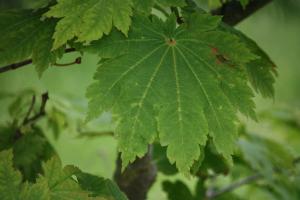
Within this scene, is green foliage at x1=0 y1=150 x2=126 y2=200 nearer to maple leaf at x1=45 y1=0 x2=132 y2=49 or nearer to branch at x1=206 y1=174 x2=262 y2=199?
maple leaf at x1=45 y1=0 x2=132 y2=49

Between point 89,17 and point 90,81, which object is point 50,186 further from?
point 90,81

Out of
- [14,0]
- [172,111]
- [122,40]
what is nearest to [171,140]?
[172,111]

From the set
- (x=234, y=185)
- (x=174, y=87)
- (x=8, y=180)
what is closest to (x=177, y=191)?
(x=234, y=185)

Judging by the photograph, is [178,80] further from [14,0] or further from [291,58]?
[291,58]

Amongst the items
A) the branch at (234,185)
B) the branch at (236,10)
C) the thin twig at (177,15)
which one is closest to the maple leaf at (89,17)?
the thin twig at (177,15)

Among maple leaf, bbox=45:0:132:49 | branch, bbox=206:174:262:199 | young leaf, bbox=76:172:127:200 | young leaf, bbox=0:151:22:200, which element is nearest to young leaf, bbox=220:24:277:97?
maple leaf, bbox=45:0:132:49

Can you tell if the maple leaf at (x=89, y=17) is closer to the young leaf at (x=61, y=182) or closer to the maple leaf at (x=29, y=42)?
the maple leaf at (x=29, y=42)

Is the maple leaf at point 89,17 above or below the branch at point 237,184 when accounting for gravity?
above
